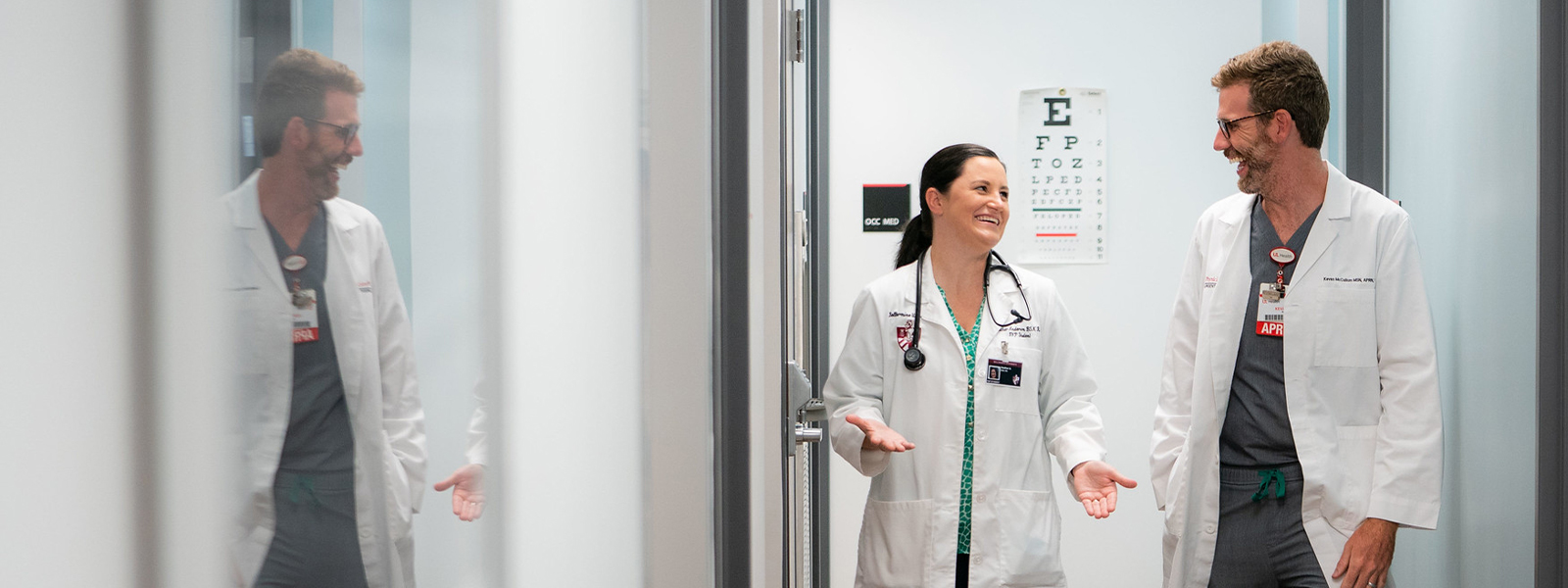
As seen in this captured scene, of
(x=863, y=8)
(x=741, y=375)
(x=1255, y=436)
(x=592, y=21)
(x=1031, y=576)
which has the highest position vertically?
(x=863, y=8)

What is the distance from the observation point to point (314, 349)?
20 centimetres

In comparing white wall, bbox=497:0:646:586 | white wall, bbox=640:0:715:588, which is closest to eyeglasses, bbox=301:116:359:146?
white wall, bbox=497:0:646:586

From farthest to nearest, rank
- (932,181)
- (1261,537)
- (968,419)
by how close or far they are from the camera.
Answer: (932,181) → (968,419) → (1261,537)

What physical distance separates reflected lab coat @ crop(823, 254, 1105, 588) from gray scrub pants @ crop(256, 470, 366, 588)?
166cm

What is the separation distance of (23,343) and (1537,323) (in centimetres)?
197

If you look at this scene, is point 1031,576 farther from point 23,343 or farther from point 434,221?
point 23,343

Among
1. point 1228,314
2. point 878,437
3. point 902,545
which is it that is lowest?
point 902,545

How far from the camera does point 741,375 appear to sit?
0.83 meters

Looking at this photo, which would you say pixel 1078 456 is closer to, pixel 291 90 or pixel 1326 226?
pixel 1326 226

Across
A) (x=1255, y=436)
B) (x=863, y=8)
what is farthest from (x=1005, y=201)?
(x=863, y=8)

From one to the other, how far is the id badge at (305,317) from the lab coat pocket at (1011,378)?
1817 millimetres

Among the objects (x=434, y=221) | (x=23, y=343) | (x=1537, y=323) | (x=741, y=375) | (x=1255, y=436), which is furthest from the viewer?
(x=1255, y=436)

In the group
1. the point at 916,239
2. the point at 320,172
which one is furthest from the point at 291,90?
the point at 916,239

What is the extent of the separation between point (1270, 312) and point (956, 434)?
2.06 feet
